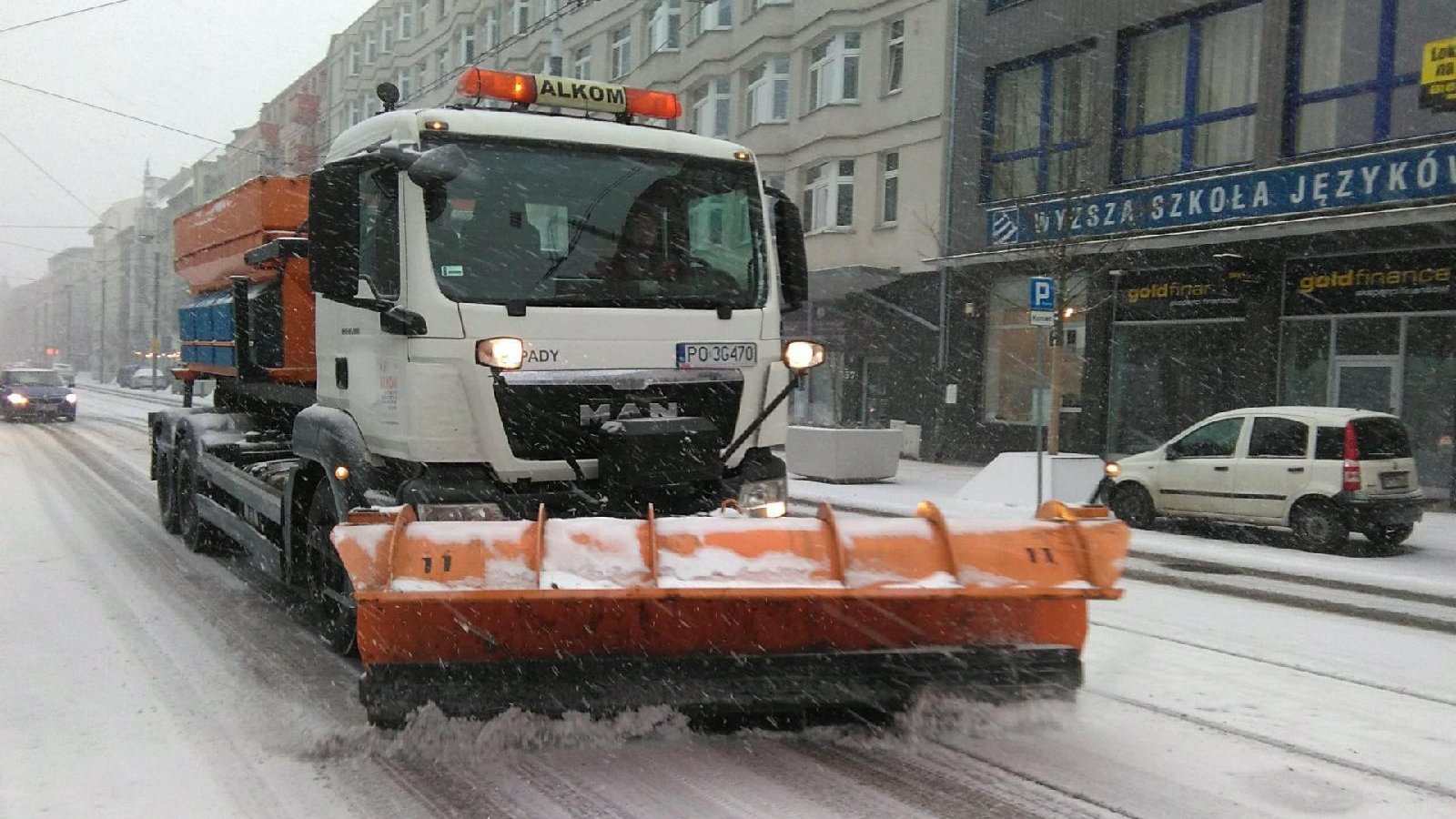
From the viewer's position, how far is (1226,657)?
6.68 metres

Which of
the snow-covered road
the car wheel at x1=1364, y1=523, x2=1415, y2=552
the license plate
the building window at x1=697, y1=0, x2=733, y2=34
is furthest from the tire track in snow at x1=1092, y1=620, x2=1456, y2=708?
the building window at x1=697, y1=0, x2=733, y2=34

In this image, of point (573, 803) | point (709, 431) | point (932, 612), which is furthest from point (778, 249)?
point (573, 803)

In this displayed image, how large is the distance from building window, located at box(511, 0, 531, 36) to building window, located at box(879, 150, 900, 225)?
2176cm

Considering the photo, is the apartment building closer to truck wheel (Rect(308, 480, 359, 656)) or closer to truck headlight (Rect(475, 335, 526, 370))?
truck wheel (Rect(308, 480, 359, 656))

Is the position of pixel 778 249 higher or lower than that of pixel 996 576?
higher

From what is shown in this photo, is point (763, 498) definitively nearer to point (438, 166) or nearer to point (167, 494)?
point (438, 166)

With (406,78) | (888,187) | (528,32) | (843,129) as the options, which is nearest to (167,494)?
(528,32)

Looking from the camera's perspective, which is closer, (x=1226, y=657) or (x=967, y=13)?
(x=1226, y=657)

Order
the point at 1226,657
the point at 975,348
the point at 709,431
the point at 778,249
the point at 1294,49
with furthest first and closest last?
the point at 975,348, the point at 1294,49, the point at 1226,657, the point at 778,249, the point at 709,431

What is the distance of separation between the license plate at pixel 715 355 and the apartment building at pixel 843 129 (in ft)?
48.9

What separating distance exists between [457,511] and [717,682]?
1.45 metres

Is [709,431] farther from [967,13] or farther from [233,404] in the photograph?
[967,13]

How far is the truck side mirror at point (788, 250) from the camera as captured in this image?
20.0 feet

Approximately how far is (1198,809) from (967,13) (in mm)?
22363
